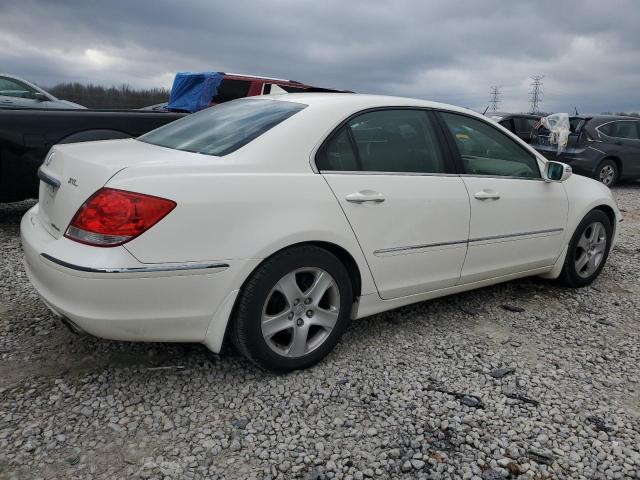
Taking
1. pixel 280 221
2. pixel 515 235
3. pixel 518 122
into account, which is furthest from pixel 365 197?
pixel 518 122

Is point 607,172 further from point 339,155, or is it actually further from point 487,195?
point 339,155

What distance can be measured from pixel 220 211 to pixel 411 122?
1.52 meters

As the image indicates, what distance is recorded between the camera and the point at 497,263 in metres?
3.73

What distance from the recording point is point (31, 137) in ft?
16.8

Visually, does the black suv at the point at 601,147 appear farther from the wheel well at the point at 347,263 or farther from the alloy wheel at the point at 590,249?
the wheel well at the point at 347,263

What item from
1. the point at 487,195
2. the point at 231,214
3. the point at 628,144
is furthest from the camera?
the point at 628,144

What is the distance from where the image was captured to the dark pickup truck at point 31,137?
5027mm

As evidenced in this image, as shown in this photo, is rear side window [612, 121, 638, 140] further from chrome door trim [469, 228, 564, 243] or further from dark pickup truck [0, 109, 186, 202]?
dark pickup truck [0, 109, 186, 202]

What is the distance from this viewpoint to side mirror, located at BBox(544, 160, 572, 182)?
3932mm

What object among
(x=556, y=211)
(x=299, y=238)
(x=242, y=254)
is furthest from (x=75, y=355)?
(x=556, y=211)

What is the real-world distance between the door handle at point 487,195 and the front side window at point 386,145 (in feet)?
0.99

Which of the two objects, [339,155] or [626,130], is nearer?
[339,155]

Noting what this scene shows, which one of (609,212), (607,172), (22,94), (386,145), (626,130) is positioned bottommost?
(609,212)

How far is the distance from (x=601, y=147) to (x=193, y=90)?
8411 millimetres
